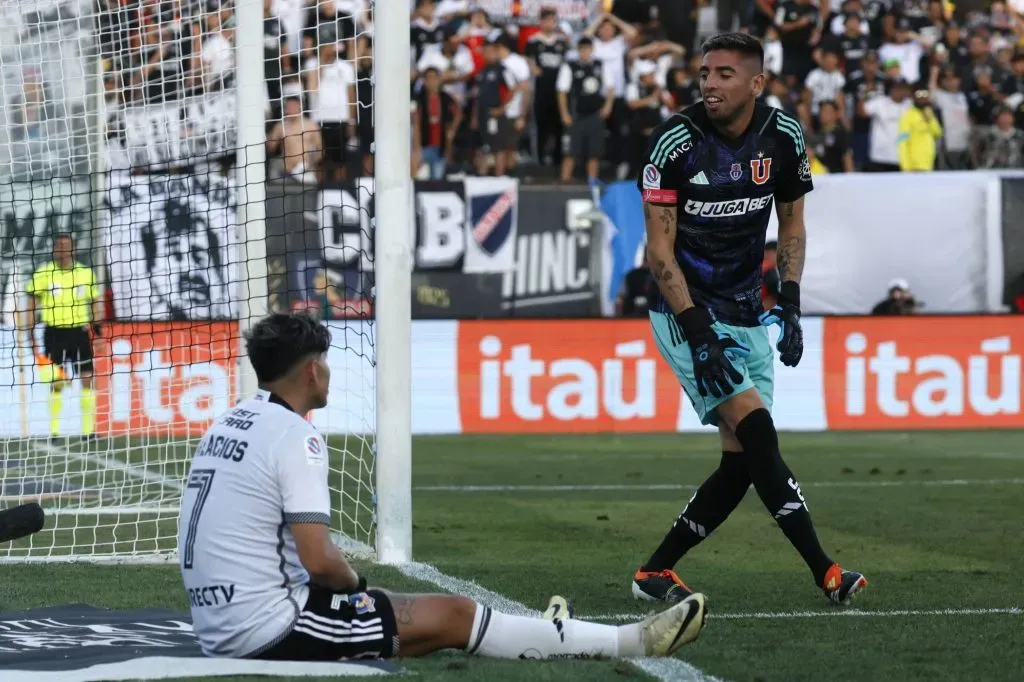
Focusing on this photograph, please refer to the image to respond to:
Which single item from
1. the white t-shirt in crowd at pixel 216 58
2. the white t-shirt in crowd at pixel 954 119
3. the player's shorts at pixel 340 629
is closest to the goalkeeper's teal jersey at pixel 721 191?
the player's shorts at pixel 340 629

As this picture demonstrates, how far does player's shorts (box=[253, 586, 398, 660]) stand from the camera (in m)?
4.78

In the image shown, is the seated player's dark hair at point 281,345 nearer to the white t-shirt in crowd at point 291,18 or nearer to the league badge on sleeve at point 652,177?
the league badge on sleeve at point 652,177

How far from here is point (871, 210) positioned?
19.7 meters

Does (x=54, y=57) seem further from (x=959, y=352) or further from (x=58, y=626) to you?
(x=959, y=352)

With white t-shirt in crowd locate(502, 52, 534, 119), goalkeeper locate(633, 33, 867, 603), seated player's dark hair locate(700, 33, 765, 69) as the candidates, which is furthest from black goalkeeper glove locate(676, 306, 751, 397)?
white t-shirt in crowd locate(502, 52, 534, 119)

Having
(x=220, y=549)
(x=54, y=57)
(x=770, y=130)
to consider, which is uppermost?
(x=54, y=57)

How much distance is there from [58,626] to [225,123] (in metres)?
4.90

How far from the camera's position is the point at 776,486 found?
21.0ft

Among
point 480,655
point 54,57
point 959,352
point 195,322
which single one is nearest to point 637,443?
point 959,352

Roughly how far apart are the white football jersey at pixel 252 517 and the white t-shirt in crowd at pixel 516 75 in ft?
53.1

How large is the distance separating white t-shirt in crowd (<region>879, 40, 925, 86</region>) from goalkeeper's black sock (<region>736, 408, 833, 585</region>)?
17.0 m

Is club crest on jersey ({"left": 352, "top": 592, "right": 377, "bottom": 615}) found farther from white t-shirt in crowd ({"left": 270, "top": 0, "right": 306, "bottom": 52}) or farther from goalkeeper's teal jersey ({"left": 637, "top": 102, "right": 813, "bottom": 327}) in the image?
white t-shirt in crowd ({"left": 270, "top": 0, "right": 306, "bottom": 52})

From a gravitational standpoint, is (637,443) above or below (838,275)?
below

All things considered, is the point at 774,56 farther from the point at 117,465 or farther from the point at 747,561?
the point at 747,561
